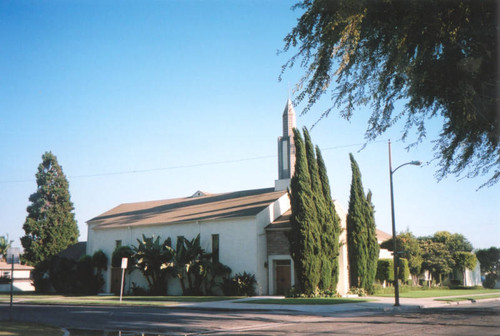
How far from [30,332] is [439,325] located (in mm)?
11926

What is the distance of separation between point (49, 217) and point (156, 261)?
78.6ft

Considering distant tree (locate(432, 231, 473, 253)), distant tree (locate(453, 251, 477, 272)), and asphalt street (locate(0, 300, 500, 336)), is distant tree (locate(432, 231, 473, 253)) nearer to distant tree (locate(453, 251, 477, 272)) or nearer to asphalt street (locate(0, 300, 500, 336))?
distant tree (locate(453, 251, 477, 272))

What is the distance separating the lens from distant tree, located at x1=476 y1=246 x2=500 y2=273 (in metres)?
58.6

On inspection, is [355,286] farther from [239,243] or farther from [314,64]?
[314,64]

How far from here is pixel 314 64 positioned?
9.77 meters

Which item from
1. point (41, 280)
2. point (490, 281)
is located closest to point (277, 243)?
point (41, 280)

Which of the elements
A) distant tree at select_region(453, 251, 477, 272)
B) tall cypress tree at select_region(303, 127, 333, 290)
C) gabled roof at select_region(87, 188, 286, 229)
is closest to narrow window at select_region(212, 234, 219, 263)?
gabled roof at select_region(87, 188, 286, 229)

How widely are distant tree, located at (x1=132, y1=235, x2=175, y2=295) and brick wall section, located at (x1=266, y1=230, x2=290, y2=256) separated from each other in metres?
6.97

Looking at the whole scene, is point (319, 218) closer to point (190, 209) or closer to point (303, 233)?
point (303, 233)

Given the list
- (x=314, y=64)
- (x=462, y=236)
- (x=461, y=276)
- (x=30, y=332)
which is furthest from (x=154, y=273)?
(x=462, y=236)

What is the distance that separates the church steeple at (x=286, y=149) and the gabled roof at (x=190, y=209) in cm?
169

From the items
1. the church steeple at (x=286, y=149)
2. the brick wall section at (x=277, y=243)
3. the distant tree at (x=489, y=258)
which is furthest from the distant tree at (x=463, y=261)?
the brick wall section at (x=277, y=243)

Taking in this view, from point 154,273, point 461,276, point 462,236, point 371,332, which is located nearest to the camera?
point 371,332

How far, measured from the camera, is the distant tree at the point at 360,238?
107 ft
